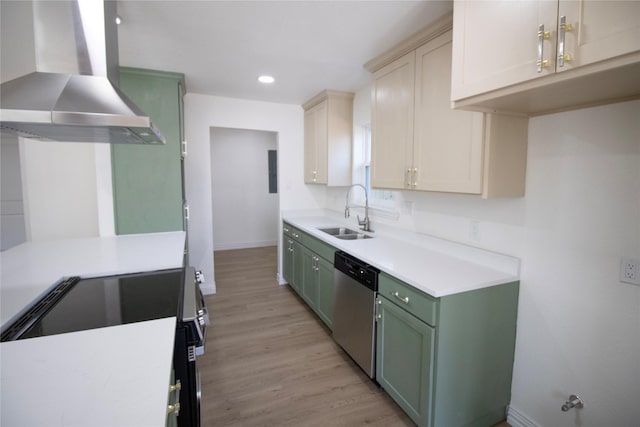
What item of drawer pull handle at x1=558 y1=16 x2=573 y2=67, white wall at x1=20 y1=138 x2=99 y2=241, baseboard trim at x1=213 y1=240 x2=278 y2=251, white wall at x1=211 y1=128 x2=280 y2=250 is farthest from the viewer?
baseboard trim at x1=213 y1=240 x2=278 y2=251

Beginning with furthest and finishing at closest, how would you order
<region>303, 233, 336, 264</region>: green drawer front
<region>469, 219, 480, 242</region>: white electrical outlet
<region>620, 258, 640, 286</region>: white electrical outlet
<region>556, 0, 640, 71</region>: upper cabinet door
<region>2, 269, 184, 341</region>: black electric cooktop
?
<region>303, 233, 336, 264</region>: green drawer front
<region>469, 219, 480, 242</region>: white electrical outlet
<region>620, 258, 640, 286</region>: white electrical outlet
<region>2, 269, 184, 341</region>: black electric cooktop
<region>556, 0, 640, 71</region>: upper cabinet door

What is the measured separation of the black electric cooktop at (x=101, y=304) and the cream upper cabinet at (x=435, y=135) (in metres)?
1.58

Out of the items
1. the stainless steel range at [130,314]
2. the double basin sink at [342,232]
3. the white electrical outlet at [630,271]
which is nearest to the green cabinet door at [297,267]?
the double basin sink at [342,232]

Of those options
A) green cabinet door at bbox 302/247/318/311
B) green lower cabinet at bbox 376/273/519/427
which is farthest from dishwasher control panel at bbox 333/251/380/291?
green cabinet door at bbox 302/247/318/311

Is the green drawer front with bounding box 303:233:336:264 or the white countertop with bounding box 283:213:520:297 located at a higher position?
the white countertop with bounding box 283:213:520:297

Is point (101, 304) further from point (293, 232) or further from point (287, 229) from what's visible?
point (287, 229)

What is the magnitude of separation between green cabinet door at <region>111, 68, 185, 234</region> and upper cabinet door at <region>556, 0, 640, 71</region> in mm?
2847

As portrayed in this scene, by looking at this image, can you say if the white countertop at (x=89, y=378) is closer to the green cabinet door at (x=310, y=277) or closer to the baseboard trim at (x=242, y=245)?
the green cabinet door at (x=310, y=277)

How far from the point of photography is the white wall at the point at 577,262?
136cm

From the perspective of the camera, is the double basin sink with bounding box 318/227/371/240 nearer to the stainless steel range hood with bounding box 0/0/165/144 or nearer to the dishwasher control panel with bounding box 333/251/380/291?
the dishwasher control panel with bounding box 333/251/380/291

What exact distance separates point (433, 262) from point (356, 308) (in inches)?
24.7

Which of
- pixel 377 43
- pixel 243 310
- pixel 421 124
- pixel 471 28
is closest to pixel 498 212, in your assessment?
pixel 421 124

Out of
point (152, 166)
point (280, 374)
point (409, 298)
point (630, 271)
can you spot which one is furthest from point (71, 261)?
point (630, 271)

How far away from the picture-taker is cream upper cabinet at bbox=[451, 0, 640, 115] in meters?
0.95
